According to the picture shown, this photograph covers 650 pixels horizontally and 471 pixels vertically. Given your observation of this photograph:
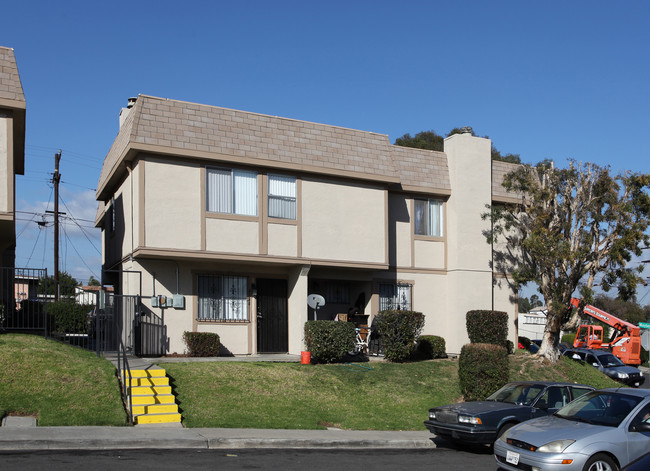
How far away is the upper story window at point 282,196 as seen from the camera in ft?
68.4

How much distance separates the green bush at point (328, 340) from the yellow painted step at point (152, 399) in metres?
5.67

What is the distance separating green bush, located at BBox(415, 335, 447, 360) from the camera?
22109mm

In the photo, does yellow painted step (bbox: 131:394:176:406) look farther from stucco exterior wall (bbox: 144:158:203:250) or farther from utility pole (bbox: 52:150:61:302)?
utility pole (bbox: 52:150:61:302)

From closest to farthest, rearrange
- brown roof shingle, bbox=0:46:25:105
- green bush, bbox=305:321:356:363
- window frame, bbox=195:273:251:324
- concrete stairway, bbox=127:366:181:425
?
concrete stairway, bbox=127:366:181:425
brown roof shingle, bbox=0:46:25:105
green bush, bbox=305:321:356:363
window frame, bbox=195:273:251:324

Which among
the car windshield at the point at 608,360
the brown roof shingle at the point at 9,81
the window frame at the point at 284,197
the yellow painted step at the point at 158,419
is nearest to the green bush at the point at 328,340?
the window frame at the point at 284,197

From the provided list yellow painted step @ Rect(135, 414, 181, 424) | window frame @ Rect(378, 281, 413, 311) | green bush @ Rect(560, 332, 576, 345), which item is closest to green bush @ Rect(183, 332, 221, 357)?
yellow painted step @ Rect(135, 414, 181, 424)

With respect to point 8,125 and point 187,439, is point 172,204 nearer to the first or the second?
point 8,125

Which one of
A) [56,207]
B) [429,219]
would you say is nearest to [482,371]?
[429,219]

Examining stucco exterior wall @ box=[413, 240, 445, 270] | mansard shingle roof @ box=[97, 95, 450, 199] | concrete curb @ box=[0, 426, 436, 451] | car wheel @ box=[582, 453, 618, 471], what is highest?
mansard shingle roof @ box=[97, 95, 450, 199]

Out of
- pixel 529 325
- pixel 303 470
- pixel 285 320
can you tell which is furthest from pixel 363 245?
pixel 529 325

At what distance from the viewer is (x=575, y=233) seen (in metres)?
22.1

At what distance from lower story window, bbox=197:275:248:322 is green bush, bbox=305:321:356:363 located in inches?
94.2

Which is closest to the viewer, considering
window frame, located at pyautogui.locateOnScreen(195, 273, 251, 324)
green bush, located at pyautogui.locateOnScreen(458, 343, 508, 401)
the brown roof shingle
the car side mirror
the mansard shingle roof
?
the car side mirror

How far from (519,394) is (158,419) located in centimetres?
705
